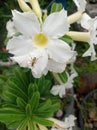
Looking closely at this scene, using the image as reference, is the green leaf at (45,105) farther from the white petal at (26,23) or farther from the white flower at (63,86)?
the white petal at (26,23)

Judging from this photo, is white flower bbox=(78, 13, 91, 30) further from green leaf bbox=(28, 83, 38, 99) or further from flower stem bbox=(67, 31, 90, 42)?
green leaf bbox=(28, 83, 38, 99)

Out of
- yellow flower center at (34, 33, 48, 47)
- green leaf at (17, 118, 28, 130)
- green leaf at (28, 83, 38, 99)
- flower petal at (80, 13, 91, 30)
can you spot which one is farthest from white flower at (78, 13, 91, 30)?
green leaf at (17, 118, 28, 130)

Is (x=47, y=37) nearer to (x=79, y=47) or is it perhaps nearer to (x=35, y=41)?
(x=35, y=41)

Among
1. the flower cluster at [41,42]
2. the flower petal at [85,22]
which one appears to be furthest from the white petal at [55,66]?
the flower petal at [85,22]

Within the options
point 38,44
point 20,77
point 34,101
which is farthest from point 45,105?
point 38,44

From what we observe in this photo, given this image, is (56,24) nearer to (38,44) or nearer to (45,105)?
(38,44)

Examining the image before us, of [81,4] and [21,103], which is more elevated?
[81,4]
